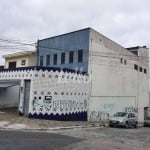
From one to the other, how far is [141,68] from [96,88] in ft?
51.0

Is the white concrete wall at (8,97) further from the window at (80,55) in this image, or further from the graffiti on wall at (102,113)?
the graffiti on wall at (102,113)

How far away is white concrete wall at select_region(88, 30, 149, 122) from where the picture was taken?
30.2 metres

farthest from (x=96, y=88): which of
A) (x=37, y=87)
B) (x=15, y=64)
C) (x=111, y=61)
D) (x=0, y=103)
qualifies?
(x=15, y=64)

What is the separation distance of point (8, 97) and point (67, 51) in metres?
8.42

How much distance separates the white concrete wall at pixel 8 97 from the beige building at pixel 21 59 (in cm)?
754

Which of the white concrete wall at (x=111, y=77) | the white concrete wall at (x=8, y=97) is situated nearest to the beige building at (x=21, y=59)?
the white concrete wall at (x=8, y=97)

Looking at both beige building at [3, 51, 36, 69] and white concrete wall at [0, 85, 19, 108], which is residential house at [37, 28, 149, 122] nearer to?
beige building at [3, 51, 36, 69]

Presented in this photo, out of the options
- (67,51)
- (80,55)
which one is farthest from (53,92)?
(67,51)

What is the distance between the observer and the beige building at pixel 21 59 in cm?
3806

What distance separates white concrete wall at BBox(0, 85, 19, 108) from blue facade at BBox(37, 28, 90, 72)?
227 inches

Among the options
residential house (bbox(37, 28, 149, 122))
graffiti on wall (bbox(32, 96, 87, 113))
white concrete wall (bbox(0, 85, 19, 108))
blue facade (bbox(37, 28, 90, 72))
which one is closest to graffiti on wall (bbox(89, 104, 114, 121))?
residential house (bbox(37, 28, 149, 122))

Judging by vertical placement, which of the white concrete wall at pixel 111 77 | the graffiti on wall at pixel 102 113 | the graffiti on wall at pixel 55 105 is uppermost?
the white concrete wall at pixel 111 77

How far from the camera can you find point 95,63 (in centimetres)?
3064

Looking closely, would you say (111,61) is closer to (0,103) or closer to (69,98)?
(69,98)
